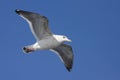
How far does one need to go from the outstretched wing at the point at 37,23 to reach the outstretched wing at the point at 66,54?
71.6 inches

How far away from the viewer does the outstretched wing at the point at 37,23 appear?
19959 mm

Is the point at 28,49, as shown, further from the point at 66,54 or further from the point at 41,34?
the point at 66,54

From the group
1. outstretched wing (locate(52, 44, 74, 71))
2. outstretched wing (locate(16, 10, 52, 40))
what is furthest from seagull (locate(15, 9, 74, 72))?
outstretched wing (locate(52, 44, 74, 71))

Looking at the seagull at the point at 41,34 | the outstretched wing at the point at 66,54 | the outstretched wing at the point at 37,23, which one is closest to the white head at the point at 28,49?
the seagull at the point at 41,34

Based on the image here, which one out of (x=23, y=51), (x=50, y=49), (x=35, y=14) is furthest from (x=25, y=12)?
(x=50, y=49)

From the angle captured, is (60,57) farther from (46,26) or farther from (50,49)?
(46,26)

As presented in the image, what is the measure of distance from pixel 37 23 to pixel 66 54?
9.51 feet

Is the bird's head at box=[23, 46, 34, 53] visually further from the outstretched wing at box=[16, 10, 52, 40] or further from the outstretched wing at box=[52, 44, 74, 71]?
the outstretched wing at box=[52, 44, 74, 71]

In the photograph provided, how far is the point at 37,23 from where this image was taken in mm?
20469

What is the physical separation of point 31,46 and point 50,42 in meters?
0.76

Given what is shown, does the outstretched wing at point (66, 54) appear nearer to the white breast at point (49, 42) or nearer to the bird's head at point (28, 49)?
the white breast at point (49, 42)

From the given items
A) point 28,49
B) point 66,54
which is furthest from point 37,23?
point 66,54

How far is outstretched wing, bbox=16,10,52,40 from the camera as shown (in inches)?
786

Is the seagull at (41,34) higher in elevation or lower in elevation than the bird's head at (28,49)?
higher
